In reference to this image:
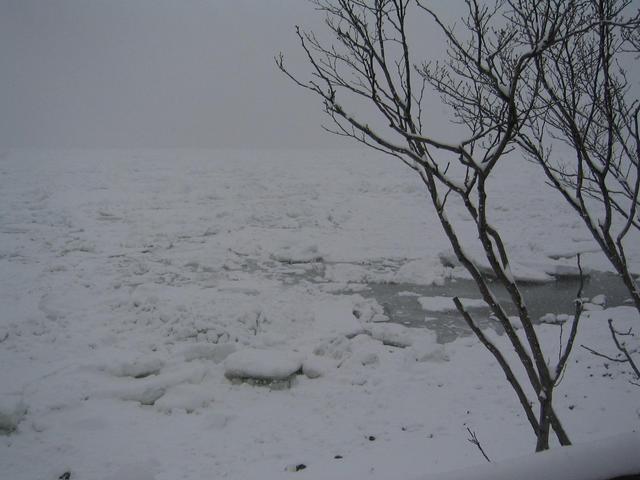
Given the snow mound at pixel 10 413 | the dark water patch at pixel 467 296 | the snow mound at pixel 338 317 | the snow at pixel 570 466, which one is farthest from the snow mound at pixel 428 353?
the snow mound at pixel 10 413

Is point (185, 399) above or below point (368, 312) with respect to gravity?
below

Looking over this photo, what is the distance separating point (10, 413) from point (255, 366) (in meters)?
2.05

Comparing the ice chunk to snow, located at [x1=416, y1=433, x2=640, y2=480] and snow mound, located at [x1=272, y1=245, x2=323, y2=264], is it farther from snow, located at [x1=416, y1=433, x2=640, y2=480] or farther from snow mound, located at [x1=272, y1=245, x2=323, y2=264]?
snow, located at [x1=416, y1=433, x2=640, y2=480]

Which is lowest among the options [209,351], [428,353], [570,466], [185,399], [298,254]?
[185,399]

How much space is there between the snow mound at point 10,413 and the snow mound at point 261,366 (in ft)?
5.68

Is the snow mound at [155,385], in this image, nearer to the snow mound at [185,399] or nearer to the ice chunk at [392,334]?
the snow mound at [185,399]

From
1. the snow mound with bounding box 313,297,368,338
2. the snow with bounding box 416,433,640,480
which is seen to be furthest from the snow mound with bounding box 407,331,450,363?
the snow with bounding box 416,433,640,480

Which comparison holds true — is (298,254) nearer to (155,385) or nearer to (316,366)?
(316,366)

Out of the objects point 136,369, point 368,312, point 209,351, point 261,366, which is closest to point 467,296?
point 368,312

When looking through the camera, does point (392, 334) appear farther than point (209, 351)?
Yes

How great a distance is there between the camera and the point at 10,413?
3215 millimetres

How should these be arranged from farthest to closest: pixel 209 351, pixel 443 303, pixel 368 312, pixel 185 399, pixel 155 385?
pixel 443 303, pixel 368 312, pixel 209 351, pixel 155 385, pixel 185 399

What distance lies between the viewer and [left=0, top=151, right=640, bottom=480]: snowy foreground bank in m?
3.10

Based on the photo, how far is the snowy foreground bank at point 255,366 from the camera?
3.10 m
